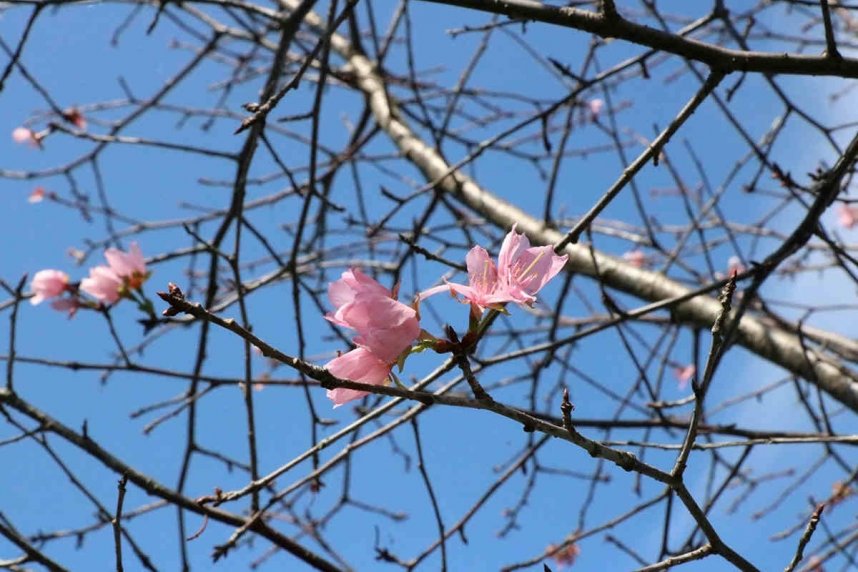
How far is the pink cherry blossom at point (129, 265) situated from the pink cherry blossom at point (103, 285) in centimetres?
2

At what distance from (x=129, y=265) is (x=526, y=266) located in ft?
5.12

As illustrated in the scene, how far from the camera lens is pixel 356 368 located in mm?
989

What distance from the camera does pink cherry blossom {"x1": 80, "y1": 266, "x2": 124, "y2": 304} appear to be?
90.5 inches

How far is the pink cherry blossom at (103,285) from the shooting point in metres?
2.30

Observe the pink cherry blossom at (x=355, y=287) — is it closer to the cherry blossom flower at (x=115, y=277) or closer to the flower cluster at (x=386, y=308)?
the flower cluster at (x=386, y=308)

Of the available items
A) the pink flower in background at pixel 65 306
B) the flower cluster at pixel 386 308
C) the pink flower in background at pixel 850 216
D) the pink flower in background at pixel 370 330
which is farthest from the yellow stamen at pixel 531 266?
the pink flower in background at pixel 850 216

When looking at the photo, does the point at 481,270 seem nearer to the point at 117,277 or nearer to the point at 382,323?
the point at 382,323

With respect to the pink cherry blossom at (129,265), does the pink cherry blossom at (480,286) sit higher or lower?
lower

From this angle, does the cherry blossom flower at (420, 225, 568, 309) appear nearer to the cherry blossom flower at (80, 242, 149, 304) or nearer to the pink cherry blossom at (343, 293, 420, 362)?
the pink cherry blossom at (343, 293, 420, 362)

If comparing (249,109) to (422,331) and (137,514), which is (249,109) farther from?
(137,514)


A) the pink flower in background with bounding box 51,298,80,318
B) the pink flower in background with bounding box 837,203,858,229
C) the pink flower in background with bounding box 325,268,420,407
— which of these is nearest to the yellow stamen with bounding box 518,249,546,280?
the pink flower in background with bounding box 325,268,420,407

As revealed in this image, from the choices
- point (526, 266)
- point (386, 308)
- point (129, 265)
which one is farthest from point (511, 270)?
point (129, 265)

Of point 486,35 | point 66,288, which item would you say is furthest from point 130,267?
point 486,35

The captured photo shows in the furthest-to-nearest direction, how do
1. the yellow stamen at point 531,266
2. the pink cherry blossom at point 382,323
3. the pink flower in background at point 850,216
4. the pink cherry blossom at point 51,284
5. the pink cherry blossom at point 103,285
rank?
the pink flower in background at point 850,216 → the pink cherry blossom at point 51,284 → the pink cherry blossom at point 103,285 → the yellow stamen at point 531,266 → the pink cherry blossom at point 382,323
